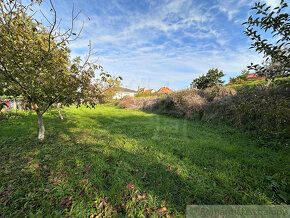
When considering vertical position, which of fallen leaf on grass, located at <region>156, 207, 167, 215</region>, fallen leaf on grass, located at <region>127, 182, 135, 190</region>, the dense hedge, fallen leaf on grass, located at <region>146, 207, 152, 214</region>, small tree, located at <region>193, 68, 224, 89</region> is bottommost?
fallen leaf on grass, located at <region>146, 207, 152, 214</region>

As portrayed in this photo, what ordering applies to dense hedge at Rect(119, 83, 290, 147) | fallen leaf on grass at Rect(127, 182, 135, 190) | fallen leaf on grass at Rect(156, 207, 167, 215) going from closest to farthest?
fallen leaf on grass at Rect(156, 207, 167, 215) < fallen leaf on grass at Rect(127, 182, 135, 190) < dense hedge at Rect(119, 83, 290, 147)

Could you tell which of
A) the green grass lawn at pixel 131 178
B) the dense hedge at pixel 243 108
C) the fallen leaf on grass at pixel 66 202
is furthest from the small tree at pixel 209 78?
the fallen leaf on grass at pixel 66 202

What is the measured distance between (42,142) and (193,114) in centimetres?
845

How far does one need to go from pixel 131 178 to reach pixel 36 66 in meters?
3.35

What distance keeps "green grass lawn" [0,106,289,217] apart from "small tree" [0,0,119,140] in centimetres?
154

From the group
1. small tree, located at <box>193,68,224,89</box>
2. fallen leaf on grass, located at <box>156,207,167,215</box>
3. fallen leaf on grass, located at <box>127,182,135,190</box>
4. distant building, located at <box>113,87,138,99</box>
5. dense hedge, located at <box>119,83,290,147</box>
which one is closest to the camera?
fallen leaf on grass, located at <box>156,207,167,215</box>

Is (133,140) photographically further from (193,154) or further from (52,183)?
(52,183)

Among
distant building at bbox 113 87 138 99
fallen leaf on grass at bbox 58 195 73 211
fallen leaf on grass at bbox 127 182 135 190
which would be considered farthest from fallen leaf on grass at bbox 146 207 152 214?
distant building at bbox 113 87 138 99

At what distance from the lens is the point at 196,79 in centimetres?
1357

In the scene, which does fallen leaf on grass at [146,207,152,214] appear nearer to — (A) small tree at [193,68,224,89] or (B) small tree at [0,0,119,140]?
(B) small tree at [0,0,119,140]

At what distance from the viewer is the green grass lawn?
1.65 m

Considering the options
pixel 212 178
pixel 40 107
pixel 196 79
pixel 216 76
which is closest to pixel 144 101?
pixel 196 79

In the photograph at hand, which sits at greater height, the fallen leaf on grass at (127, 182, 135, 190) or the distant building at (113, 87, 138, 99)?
the distant building at (113, 87, 138, 99)

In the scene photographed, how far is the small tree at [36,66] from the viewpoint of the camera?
7.31ft
